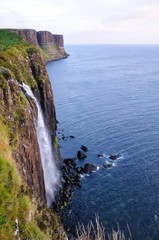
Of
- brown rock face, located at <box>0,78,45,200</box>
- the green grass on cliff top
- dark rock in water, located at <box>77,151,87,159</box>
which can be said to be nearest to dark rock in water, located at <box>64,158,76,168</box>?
dark rock in water, located at <box>77,151,87,159</box>

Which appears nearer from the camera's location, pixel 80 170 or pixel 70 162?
pixel 80 170

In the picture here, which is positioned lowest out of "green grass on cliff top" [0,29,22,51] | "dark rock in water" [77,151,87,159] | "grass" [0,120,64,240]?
"dark rock in water" [77,151,87,159]

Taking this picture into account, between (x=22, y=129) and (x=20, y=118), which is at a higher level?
(x=20, y=118)

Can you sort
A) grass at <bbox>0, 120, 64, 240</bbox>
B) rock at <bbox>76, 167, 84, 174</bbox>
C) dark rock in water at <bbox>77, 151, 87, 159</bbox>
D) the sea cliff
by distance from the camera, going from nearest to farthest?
1. grass at <bbox>0, 120, 64, 240</bbox>
2. the sea cliff
3. rock at <bbox>76, 167, 84, 174</bbox>
4. dark rock in water at <bbox>77, 151, 87, 159</bbox>

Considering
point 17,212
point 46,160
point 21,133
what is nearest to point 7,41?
point 46,160

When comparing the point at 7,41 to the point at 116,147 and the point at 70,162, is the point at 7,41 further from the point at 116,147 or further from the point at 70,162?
the point at 116,147

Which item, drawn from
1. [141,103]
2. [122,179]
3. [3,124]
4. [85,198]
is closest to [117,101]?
[141,103]

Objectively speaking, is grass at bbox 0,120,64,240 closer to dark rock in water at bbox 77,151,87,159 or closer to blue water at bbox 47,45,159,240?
blue water at bbox 47,45,159,240

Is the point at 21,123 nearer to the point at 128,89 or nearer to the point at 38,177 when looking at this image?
the point at 38,177

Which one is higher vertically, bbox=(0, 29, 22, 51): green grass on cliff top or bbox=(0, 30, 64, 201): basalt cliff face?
bbox=(0, 29, 22, 51): green grass on cliff top

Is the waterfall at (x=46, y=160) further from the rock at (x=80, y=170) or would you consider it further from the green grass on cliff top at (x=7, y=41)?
the green grass on cliff top at (x=7, y=41)

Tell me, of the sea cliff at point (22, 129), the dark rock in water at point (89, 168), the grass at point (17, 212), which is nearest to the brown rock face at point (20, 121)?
the sea cliff at point (22, 129)
